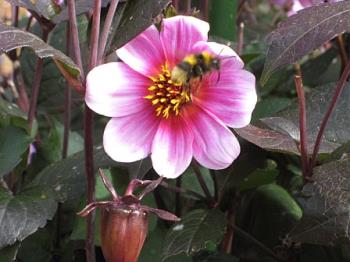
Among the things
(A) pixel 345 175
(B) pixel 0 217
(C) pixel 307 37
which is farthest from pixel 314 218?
(B) pixel 0 217

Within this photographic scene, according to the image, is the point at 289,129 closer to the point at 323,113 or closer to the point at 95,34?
the point at 323,113

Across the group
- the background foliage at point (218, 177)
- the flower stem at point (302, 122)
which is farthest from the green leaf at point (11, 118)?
the flower stem at point (302, 122)

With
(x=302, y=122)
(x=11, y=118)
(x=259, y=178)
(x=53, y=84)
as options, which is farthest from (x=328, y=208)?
(x=53, y=84)

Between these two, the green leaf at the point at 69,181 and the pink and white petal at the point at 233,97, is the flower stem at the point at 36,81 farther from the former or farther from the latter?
the pink and white petal at the point at 233,97

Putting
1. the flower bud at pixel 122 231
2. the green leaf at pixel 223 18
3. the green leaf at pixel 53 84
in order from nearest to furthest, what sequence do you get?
the flower bud at pixel 122 231 < the green leaf at pixel 223 18 < the green leaf at pixel 53 84

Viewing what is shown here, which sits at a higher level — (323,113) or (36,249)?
(323,113)
